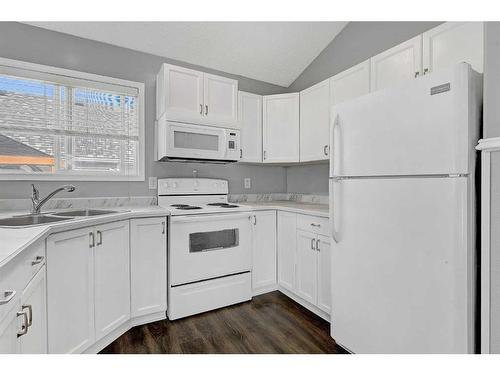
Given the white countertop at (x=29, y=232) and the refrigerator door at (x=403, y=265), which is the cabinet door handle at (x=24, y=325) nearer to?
the white countertop at (x=29, y=232)

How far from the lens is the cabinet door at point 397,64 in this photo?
188 centimetres

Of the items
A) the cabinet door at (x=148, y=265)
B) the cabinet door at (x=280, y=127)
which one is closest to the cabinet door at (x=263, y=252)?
the cabinet door at (x=280, y=127)

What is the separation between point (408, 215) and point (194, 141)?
1.89m

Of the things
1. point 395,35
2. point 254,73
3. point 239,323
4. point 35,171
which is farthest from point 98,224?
point 395,35

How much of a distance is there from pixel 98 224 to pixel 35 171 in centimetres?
103

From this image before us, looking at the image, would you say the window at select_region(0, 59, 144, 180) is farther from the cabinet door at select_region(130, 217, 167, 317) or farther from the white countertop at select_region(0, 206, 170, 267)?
the white countertop at select_region(0, 206, 170, 267)

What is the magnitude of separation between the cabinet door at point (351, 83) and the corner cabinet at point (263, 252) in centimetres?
130

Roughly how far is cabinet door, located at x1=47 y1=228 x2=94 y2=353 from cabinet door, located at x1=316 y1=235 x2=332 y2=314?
167 cm

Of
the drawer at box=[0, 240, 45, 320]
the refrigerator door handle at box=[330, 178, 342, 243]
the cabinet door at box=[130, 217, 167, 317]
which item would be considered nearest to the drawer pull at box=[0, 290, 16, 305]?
the drawer at box=[0, 240, 45, 320]

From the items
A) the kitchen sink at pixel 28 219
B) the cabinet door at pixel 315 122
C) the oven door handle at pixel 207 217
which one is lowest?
the oven door handle at pixel 207 217

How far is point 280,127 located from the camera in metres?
3.06

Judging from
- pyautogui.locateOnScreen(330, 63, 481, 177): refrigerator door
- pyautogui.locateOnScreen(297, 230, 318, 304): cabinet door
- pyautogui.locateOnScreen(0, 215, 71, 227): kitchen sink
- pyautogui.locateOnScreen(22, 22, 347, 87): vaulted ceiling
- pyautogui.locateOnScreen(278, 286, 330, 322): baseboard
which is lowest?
pyautogui.locateOnScreen(278, 286, 330, 322): baseboard

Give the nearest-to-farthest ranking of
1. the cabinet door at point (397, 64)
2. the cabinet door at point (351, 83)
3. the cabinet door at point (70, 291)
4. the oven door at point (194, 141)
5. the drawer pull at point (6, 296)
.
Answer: the drawer pull at point (6, 296) < the cabinet door at point (70, 291) < the cabinet door at point (397, 64) < the cabinet door at point (351, 83) < the oven door at point (194, 141)

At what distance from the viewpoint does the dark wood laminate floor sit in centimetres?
180
